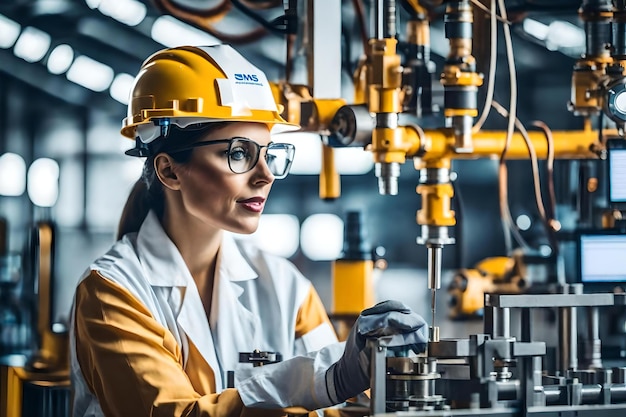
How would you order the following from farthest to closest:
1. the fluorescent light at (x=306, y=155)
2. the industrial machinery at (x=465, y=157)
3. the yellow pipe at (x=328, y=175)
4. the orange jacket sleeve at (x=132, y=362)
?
the fluorescent light at (x=306, y=155) < the yellow pipe at (x=328, y=175) < the orange jacket sleeve at (x=132, y=362) < the industrial machinery at (x=465, y=157)

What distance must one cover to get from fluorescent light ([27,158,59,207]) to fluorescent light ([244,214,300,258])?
2.73 ft

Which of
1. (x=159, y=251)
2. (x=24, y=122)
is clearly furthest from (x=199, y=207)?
(x=24, y=122)

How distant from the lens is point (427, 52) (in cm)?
230

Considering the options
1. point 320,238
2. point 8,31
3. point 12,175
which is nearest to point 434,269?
point 320,238

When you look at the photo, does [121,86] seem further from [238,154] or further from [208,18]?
[238,154]

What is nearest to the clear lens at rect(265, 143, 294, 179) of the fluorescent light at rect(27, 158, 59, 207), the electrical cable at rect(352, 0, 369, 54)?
the electrical cable at rect(352, 0, 369, 54)

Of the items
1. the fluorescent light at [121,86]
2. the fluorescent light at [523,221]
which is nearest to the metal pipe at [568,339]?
the fluorescent light at [523,221]

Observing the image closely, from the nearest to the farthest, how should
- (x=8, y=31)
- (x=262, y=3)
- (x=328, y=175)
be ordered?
(x=328, y=175) → (x=262, y=3) → (x=8, y=31)

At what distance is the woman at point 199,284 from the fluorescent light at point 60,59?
83.3 inches

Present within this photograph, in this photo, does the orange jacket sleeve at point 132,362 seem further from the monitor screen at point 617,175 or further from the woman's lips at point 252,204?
the monitor screen at point 617,175

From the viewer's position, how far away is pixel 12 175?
4.27m

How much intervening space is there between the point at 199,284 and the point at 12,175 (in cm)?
244

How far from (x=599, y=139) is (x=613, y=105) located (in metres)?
0.30

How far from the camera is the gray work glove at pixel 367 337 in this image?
150 centimetres
